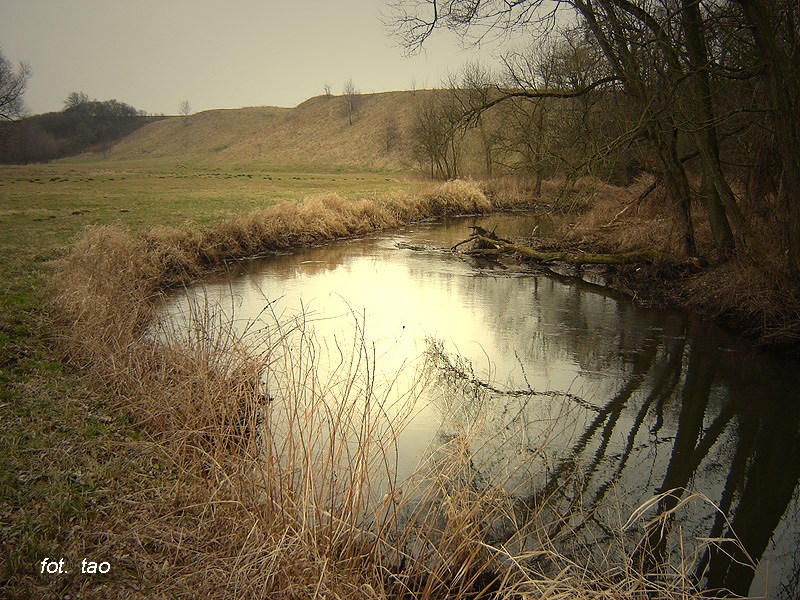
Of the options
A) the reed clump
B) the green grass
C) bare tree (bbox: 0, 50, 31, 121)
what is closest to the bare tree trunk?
the reed clump

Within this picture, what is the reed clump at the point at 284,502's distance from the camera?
321 centimetres

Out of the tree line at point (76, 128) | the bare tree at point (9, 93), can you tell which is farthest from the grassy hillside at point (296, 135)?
the bare tree at point (9, 93)

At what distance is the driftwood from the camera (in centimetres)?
1320

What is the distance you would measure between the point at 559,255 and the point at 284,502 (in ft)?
40.9

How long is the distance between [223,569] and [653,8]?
12.3 metres

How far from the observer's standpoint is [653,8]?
1141 cm

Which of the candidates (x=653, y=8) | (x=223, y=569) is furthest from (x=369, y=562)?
(x=653, y=8)

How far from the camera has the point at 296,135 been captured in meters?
88.8

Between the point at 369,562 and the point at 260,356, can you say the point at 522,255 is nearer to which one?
the point at 260,356

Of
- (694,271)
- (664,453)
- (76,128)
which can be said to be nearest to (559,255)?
(694,271)

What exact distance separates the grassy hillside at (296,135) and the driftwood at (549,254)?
4637 cm

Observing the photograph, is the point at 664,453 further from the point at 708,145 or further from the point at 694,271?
the point at 694,271

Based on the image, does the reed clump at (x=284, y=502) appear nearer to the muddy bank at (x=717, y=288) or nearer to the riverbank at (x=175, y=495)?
the riverbank at (x=175, y=495)

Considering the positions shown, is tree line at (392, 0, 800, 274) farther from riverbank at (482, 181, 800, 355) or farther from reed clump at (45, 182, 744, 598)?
reed clump at (45, 182, 744, 598)
